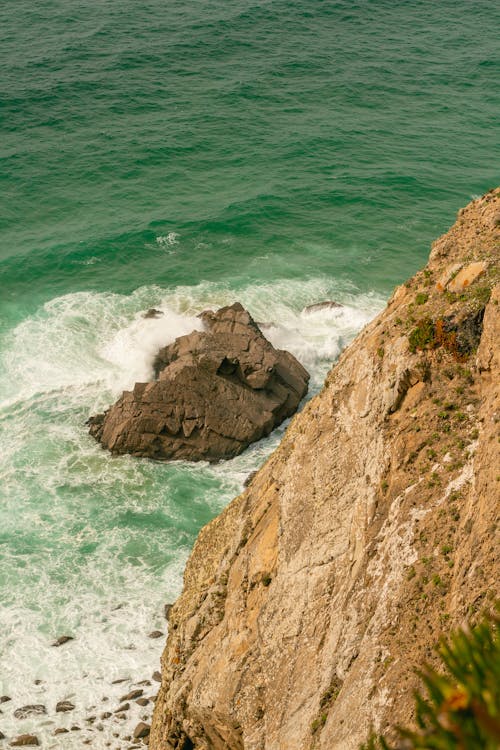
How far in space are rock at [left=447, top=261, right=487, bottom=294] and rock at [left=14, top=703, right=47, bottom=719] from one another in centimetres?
2463

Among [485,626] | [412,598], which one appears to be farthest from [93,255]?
[485,626]

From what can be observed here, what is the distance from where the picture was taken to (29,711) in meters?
31.8

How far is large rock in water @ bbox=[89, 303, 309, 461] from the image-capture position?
45.4 m

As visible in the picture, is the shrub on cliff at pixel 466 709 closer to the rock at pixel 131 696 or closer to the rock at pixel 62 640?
the rock at pixel 131 696

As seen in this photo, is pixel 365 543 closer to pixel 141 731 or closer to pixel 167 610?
pixel 141 731

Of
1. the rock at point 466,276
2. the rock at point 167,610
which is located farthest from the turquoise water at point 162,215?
the rock at point 466,276

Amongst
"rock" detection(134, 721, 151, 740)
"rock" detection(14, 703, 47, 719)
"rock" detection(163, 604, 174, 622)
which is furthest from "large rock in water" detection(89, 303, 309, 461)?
"rock" detection(134, 721, 151, 740)

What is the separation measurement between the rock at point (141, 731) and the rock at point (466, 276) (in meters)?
21.9

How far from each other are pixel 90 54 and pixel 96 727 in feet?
300

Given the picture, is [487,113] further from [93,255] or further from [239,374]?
[239,374]

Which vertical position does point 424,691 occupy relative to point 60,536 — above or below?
above

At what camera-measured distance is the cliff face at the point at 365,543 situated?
18.6 metres

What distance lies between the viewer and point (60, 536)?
40812 millimetres

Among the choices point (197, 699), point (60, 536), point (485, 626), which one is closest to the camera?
point (485, 626)
